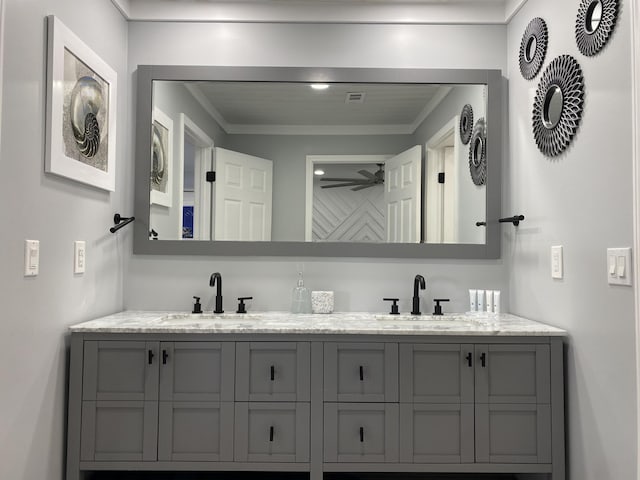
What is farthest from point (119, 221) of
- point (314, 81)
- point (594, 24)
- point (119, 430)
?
point (594, 24)

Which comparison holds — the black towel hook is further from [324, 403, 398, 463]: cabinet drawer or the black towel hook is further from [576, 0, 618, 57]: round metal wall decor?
[576, 0, 618, 57]: round metal wall decor

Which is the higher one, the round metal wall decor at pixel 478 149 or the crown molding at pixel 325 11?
the crown molding at pixel 325 11

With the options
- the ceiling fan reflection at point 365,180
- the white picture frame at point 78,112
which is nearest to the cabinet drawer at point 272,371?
the ceiling fan reflection at point 365,180

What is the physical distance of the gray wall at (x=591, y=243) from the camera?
4.92 ft

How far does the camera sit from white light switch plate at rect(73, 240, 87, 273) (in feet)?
6.32

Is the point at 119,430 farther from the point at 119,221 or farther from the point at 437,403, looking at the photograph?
the point at 437,403

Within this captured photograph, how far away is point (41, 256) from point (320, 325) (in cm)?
110

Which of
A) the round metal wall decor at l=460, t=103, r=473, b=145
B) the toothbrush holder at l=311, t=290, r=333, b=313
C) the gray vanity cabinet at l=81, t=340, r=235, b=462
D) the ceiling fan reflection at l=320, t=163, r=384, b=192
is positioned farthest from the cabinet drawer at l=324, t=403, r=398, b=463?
the round metal wall decor at l=460, t=103, r=473, b=145

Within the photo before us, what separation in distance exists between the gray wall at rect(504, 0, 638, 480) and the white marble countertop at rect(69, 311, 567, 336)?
18cm

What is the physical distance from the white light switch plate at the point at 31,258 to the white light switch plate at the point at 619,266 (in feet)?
6.56

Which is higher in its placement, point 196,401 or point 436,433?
point 196,401

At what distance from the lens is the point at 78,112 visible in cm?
192

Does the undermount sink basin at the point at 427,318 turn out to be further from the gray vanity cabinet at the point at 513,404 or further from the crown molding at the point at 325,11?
the crown molding at the point at 325,11

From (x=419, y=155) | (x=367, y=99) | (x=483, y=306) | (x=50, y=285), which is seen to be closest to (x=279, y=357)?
(x=50, y=285)
